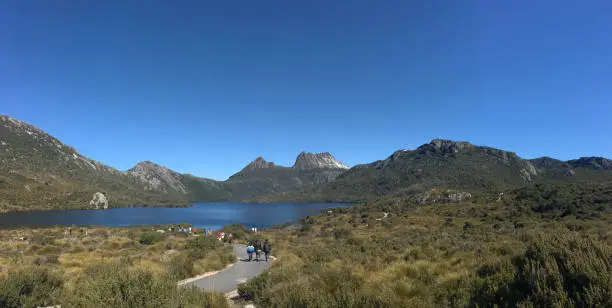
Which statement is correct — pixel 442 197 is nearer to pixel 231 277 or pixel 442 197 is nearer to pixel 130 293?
pixel 231 277

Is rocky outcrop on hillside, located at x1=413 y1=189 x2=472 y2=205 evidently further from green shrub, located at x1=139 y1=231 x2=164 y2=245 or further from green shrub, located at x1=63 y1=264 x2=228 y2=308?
green shrub, located at x1=63 y1=264 x2=228 y2=308

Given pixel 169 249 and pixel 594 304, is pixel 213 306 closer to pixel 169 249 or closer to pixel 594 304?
pixel 594 304

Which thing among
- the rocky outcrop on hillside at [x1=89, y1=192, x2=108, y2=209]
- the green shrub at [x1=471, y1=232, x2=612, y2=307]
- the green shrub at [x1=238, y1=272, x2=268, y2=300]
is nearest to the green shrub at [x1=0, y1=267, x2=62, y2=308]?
the green shrub at [x1=238, y1=272, x2=268, y2=300]

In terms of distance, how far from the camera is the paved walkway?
13.1 metres

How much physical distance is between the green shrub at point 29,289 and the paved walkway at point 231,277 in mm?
4260

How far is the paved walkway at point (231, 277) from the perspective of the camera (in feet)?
43.1

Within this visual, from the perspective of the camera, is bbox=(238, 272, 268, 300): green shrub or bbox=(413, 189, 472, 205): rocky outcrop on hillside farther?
bbox=(413, 189, 472, 205): rocky outcrop on hillside

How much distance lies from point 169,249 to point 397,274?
20.3 metres

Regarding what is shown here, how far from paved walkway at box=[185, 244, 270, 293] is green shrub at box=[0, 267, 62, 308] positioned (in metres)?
4.26

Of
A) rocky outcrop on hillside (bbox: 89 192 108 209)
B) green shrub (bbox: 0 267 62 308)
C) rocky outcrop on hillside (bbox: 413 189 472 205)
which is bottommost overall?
green shrub (bbox: 0 267 62 308)

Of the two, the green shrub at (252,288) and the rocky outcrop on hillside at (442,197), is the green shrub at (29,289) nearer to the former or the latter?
the green shrub at (252,288)

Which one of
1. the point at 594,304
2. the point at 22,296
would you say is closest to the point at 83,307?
the point at 22,296

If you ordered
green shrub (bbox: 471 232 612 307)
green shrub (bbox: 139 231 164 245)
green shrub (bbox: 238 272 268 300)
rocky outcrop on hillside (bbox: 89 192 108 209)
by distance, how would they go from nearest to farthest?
green shrub (bbox: 471 232 612 307) → green shrub (bbox: 238 272 268 300) → green shrub (bbox: 139 231 164 245) → rocky outcrop on hillside (bbox: 89 192 108 209)

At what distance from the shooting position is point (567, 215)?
4344 centimetres
